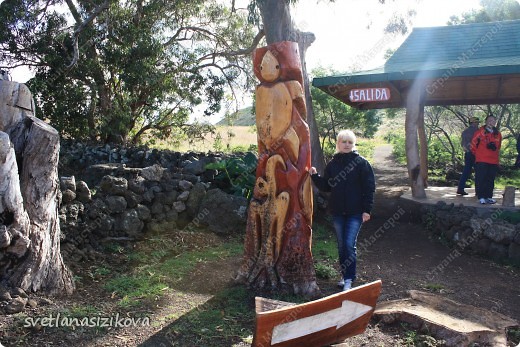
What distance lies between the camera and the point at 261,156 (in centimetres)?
464

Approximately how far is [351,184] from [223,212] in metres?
2.71

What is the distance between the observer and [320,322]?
10.7 feet

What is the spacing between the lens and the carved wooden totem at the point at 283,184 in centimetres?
450

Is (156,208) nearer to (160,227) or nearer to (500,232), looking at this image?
(160,227)

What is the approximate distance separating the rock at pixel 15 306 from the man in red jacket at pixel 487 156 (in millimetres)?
7058

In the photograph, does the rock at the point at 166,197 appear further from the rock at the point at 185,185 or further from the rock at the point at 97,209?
the rock at the point at 97,209

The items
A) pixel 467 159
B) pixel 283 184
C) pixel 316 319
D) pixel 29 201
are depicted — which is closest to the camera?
pixel 316 319

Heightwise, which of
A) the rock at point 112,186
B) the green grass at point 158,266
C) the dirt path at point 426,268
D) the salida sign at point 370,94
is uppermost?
the salida sign at point 370,94

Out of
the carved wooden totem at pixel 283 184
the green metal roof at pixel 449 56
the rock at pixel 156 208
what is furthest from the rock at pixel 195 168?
the carved wooden totem at pixel 283 184

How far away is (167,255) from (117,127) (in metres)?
7.06

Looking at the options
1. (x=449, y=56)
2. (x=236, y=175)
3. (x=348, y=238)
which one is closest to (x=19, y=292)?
(x=348, y=238)

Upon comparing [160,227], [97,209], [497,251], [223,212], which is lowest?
[497,251]

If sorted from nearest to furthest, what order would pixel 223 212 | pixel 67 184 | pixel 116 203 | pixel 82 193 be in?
1. pixel 67 184
2. pixel 82 193
3. pixel 116 203
4. pixel 223 212

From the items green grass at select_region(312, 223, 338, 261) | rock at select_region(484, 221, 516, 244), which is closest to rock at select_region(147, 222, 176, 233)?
green grass at select_region(312, 223, 338, 261)
